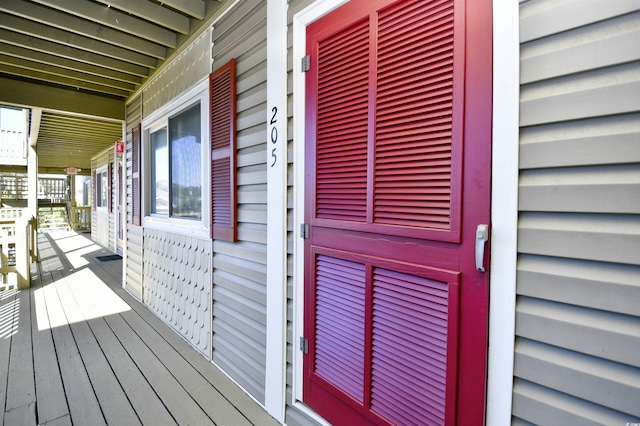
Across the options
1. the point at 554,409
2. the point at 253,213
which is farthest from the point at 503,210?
the point at 253,213

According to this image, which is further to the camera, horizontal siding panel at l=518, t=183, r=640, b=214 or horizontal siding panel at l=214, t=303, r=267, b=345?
horizontal siding panel at l=214, t=303, r=267, b=345

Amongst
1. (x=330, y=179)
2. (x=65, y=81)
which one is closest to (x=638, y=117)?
(x=330, y=179)

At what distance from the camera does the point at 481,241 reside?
1.02m

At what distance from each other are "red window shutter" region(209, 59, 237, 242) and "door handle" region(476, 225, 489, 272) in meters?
1.63

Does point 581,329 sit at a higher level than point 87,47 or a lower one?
lower

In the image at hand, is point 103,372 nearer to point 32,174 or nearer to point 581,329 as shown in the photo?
point 581,329

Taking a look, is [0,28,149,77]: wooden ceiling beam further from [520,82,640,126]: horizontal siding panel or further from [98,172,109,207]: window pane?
[98,172,109,207]: window pane

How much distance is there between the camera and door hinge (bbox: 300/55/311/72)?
166cm

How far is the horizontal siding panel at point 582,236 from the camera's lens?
0.82 m

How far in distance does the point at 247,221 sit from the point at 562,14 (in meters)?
1.83

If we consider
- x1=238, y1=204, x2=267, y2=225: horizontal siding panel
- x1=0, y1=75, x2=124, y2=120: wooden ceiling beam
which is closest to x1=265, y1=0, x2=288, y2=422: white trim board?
x1=238, y1=204, x2=267, y2=225: horizontal siding panel

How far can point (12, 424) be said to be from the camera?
1.78 meters

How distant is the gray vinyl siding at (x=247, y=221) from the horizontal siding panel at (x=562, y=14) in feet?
4.64

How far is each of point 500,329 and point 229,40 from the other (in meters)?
2.47
